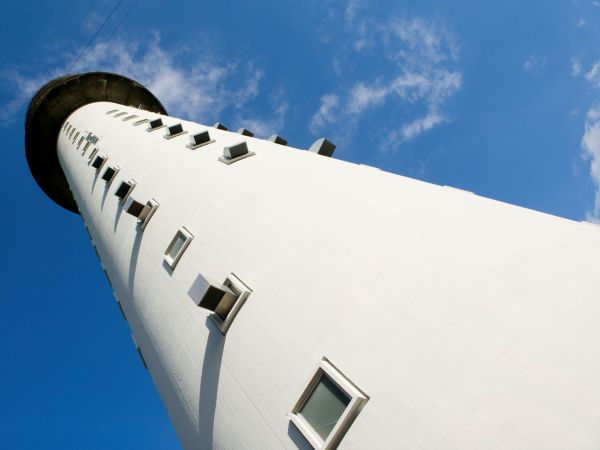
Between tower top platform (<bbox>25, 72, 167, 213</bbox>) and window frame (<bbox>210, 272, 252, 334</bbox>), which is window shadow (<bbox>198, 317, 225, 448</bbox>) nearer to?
window frame (<bbox>210, 272, 252, 334</bbox>)

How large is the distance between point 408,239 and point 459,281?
792 millimetres

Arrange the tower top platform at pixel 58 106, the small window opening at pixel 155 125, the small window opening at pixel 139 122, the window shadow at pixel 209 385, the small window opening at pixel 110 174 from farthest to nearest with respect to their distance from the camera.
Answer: the tower top platform at pixel 58 106, the small window opening at pixel 139 122, the small window opening at pixel 155 125, the small window opening at pixel 110 174, the window shadow at pixel 209 385

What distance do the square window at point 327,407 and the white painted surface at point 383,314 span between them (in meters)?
0.10

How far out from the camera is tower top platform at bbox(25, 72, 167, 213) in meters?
23.6

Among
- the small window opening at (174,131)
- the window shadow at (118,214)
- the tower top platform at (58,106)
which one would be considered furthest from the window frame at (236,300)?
the tower top platform at (58,106)

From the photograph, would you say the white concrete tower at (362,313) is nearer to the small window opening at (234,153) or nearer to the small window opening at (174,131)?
the small window opening at (234,153)

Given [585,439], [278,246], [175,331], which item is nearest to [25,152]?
[175,331]

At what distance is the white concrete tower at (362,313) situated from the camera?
2.76 metres

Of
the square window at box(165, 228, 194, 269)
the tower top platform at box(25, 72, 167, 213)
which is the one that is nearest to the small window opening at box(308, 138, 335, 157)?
the square window at box(165, 228, 194, 269)

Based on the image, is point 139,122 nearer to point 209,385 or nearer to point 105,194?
point 105,194

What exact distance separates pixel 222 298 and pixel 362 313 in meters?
2.04

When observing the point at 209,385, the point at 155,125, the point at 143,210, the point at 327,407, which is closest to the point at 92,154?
the point at 155,125

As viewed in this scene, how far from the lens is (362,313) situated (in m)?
3.76

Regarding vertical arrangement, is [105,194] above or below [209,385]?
above
